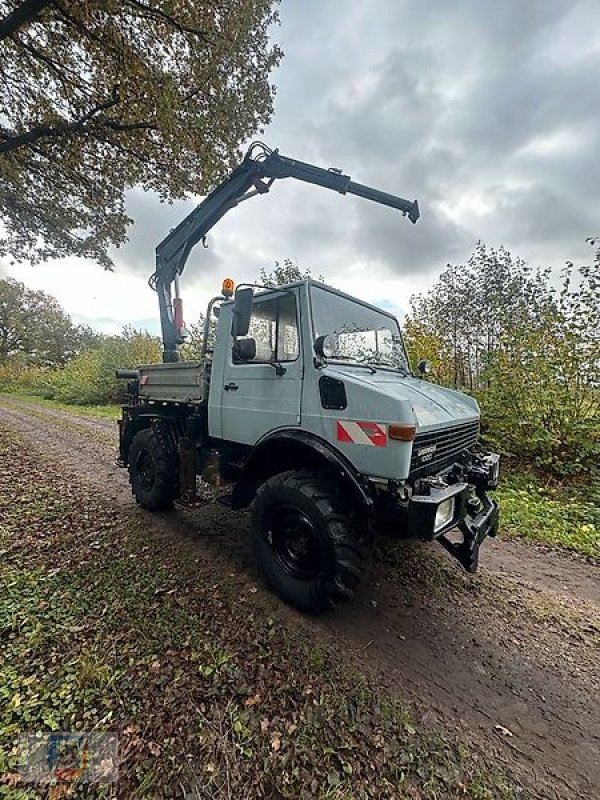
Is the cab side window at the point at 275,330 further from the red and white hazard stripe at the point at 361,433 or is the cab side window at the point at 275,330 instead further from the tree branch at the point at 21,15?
the tree branch at the point at 21,15

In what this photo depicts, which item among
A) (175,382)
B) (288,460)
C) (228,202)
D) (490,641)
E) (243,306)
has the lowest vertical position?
(490,641)

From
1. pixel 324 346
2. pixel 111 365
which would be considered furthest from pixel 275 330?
pixel 111 365

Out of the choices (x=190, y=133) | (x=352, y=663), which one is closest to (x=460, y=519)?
(x=352, y=663)

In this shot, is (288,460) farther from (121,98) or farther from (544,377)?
(121,98)

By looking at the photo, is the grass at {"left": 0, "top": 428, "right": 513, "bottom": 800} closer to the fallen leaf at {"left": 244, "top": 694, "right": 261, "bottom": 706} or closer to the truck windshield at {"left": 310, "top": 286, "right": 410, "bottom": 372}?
the fallen leaf at {"left": 244, "top": 694, "right": 261, "bottom": 706}

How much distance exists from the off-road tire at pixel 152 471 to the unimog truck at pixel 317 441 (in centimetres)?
2

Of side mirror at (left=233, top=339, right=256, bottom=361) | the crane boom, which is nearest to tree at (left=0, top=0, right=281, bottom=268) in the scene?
the crane boom

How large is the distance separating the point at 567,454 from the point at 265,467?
4.90 meters

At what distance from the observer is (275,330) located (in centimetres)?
303

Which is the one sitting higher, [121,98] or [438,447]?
[121,98]

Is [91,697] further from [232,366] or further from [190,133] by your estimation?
[190,133]

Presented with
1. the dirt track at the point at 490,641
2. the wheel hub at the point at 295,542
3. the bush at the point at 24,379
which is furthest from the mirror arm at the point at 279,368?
the bush at the point at 24,379

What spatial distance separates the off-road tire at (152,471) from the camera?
4059 mm

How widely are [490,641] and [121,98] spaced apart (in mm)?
7949
